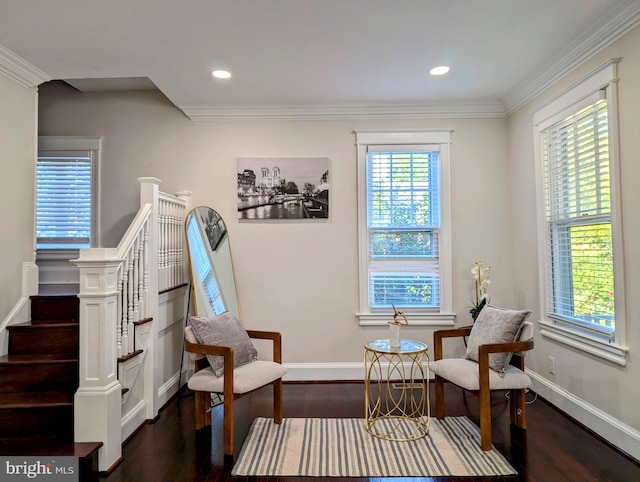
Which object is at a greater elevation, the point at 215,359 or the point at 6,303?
the point at 6,303

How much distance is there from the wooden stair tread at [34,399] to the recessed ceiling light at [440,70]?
352cm

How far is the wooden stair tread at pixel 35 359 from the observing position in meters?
2.53

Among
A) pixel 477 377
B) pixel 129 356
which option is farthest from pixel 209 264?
pixel 477 377

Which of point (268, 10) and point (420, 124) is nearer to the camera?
point (268, 10)

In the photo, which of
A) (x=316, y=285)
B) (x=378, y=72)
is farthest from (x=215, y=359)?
(x=378, y=72)

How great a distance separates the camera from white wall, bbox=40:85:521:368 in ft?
12.5

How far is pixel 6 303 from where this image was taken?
9.36 feet

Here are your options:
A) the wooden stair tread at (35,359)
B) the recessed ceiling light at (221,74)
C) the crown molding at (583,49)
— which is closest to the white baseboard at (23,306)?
the wooden stair tread at (35,359)

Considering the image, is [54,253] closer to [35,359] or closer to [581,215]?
[35,359]

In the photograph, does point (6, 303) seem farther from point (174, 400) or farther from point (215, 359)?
point (215, 359)

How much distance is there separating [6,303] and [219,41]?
250 cm

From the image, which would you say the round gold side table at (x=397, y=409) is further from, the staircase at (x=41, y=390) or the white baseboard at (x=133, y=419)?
the staircase at (x=41, y=390)

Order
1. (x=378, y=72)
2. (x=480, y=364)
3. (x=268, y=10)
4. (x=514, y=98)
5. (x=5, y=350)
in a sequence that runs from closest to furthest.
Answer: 1. (x=268, y=10)
2. (x=480, y=364)
3. (x=5, y=350)
4. (x=378, y=72)
5. (x=514, y=98)

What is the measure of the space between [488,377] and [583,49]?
2.38 meters
